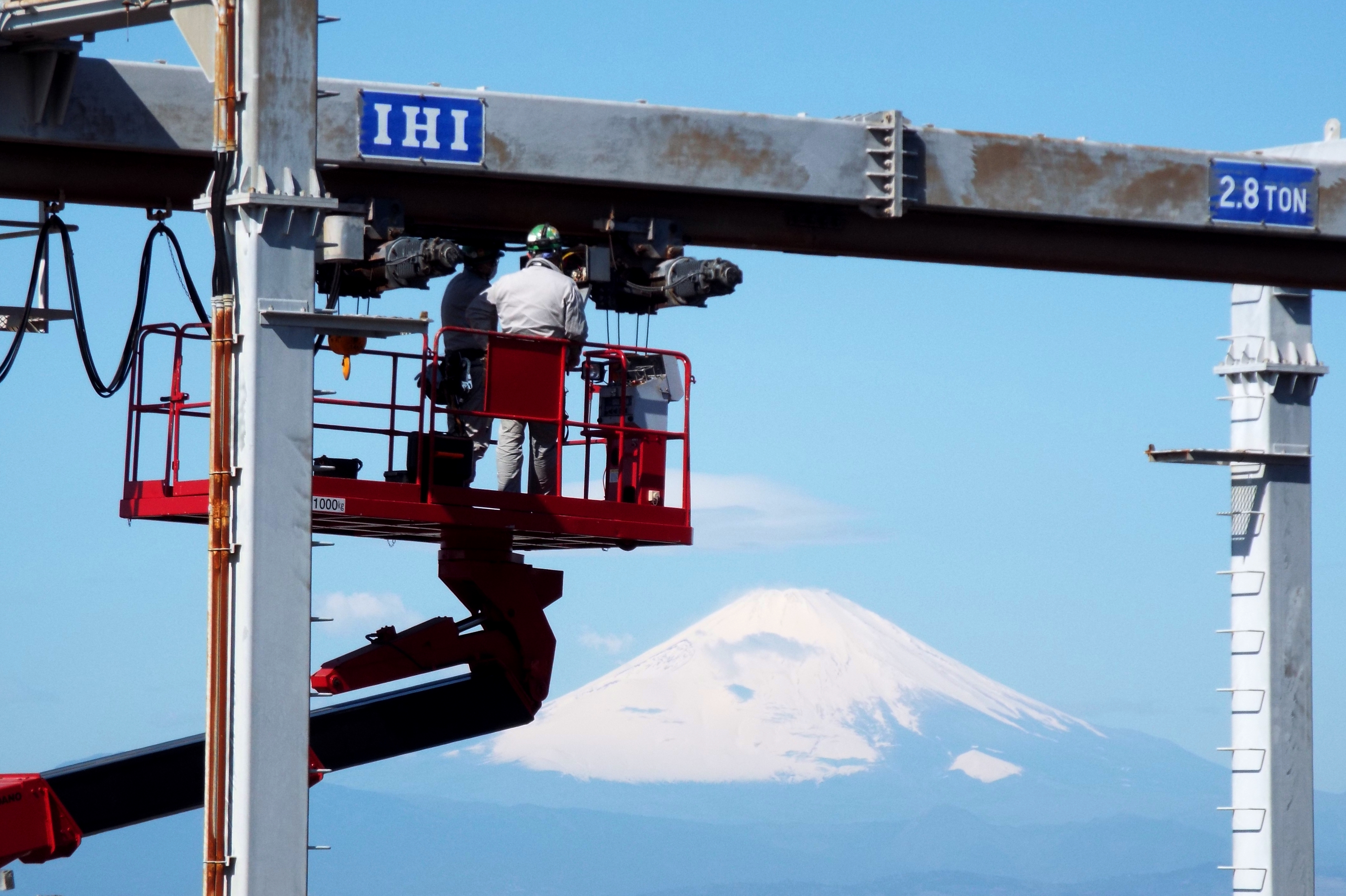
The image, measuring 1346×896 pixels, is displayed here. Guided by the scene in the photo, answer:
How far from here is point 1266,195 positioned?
15.7 metres

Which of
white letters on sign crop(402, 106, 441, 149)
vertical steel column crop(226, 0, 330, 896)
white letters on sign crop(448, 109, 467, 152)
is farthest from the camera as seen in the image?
white letters on sign crop(448, 109, 467, 152)

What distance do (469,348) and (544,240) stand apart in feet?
3.09

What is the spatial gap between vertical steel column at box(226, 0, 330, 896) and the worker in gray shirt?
2.94m

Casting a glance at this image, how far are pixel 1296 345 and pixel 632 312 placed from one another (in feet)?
23.4

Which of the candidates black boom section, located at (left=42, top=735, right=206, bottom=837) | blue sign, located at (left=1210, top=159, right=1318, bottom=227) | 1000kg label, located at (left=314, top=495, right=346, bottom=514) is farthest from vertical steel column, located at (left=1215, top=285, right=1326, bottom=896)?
black boom section, located at (left=42, top=735, right=206, bottom=837)

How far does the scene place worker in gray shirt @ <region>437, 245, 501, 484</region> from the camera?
1384cm

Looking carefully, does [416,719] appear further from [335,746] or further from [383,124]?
[383,124]

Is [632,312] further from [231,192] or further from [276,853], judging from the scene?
[276,853]

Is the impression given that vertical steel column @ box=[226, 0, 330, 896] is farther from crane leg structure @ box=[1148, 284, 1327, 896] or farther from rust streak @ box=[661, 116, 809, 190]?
crane leg structure @ box=[1148, 284, 1327, 896]

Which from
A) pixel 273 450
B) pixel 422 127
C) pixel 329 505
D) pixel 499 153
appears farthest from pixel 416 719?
pixel 422 127

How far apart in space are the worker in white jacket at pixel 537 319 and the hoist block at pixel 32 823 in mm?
3677

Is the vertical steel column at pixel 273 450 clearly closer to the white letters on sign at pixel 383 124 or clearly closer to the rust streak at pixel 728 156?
the white letters on sign at pixel 383 124

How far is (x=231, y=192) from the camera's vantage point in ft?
35.3

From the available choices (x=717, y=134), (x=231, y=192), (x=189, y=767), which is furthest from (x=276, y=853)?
(x=717, y=134)
